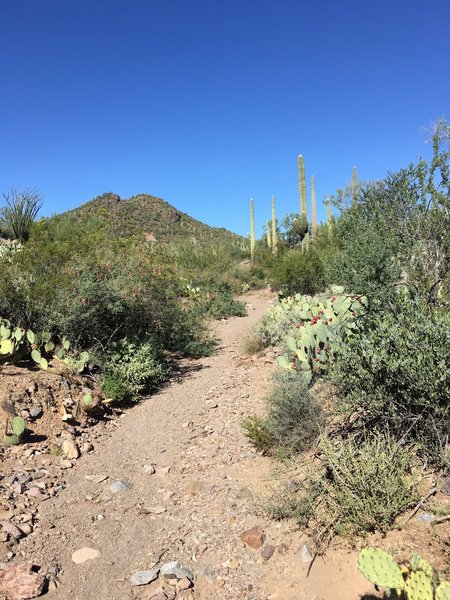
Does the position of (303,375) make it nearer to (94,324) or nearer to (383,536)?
(383,536)

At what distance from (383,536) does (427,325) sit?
1.77m

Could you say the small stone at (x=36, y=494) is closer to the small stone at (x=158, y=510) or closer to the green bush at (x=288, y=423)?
the small stone at (x=158, y=510)

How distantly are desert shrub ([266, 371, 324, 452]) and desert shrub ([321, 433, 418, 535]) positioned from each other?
96 centimetres

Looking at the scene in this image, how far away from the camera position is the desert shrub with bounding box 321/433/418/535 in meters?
3.28

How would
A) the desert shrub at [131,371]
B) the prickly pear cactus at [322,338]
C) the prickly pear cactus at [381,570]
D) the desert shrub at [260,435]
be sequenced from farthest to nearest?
the desert shrub at [131,371] < the prickly pear cactus at [322,338] < the desert shrub at [260,435] < the prickly pear cactus at [381,570]

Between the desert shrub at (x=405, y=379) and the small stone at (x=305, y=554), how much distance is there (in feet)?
4.01

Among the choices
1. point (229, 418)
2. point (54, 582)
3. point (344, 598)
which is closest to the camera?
point (344, 598)

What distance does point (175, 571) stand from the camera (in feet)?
11.0

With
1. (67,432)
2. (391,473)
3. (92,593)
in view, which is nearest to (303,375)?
(391,473)

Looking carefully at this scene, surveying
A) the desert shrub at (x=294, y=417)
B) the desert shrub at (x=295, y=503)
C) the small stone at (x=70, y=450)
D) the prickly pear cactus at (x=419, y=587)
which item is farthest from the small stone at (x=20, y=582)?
the desert shrub at (x=294, y=417)

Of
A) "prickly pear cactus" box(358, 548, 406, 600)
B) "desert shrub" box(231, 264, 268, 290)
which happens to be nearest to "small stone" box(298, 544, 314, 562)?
"prickly pear cactus" box(358, 548, 406, 600)

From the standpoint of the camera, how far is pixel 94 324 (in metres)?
8.10

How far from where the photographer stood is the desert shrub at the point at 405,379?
3715 mm

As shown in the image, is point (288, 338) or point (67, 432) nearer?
point (67, 432)
